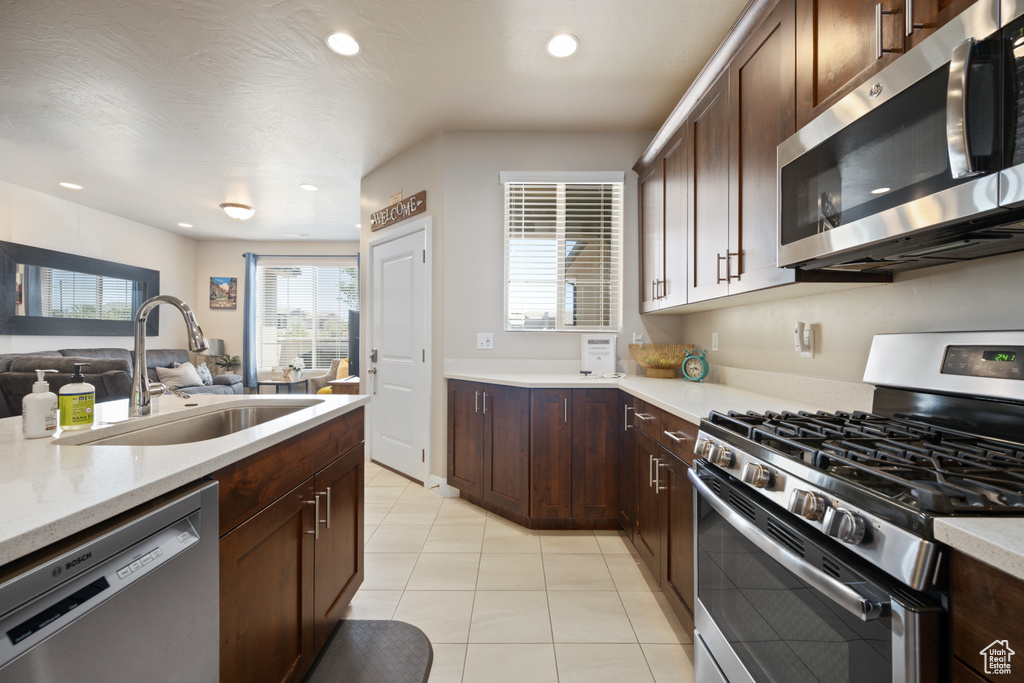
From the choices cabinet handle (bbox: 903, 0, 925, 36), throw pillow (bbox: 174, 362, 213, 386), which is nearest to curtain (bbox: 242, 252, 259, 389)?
throw pillow (bbox: 174, 362, 213, 386)

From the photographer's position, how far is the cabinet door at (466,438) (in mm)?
2863

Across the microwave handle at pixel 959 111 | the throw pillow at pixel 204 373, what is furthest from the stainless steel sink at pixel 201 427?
the throw pillow at pixel 204 373

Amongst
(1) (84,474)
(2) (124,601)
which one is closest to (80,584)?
(2) (124,601)

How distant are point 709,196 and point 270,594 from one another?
7.25 ft

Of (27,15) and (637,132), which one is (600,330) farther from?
(27,15)

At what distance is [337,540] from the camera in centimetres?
160

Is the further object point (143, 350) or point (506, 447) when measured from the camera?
point (506, 447)

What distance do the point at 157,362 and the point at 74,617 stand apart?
20.5 feet

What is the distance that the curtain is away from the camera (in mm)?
6633

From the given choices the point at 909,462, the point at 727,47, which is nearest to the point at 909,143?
the point at 909,462

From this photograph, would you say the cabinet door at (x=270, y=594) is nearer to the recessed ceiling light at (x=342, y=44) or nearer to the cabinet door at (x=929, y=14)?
the cabinet door at (x=929, y=14)

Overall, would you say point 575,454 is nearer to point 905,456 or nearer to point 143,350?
point 905,456

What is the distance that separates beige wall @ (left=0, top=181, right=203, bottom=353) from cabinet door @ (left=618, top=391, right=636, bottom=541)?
18.9ft

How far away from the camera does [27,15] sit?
204 cm
